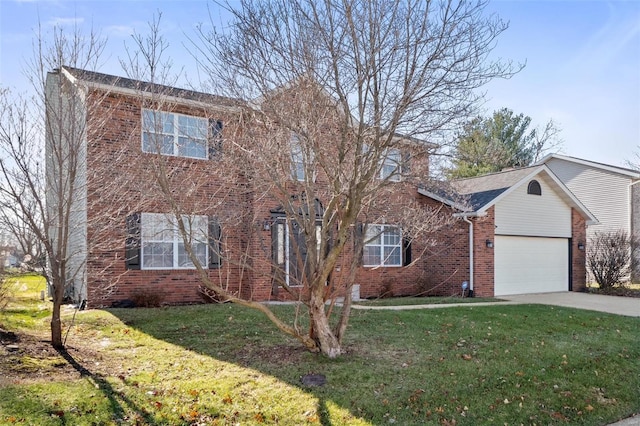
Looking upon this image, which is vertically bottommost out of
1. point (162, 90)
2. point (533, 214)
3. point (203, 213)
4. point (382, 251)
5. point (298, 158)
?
point (382, 251)

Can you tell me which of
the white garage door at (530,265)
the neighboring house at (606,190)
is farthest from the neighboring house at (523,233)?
the neighboring house at (606,190)

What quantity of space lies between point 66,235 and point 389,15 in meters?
5.31

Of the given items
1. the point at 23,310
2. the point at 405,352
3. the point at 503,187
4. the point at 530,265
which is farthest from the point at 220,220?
the point at 530,265

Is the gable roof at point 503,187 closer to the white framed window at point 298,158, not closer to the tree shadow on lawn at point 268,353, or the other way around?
the tree shadow on lawn at point 268,353

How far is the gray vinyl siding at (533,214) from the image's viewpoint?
52.7 feet

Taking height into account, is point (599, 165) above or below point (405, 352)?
above

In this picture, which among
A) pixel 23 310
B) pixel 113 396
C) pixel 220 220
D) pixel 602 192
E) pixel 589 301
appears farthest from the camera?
pixel 602 192

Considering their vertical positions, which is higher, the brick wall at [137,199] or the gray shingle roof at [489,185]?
the gray shingle roof at [489,185]

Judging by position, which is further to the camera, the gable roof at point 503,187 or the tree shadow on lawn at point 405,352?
the gable roof at point 503,187

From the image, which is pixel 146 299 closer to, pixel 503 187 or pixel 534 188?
pixel 503 187

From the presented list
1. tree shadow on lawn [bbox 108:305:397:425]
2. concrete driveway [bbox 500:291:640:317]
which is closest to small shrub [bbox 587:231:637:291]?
concrete driveway [bbox 500:291:640:317]

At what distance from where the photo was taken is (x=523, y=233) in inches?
651

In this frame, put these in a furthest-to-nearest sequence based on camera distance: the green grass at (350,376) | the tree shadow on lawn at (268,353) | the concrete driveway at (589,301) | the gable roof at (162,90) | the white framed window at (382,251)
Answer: the white framed window at (382,251) → the concrete driveway at (589,301) → the gable roof at (162,90) → the tree shadow on lawn at (268,353) → the green grass at (350,376)

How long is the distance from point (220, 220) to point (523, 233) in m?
12.6
